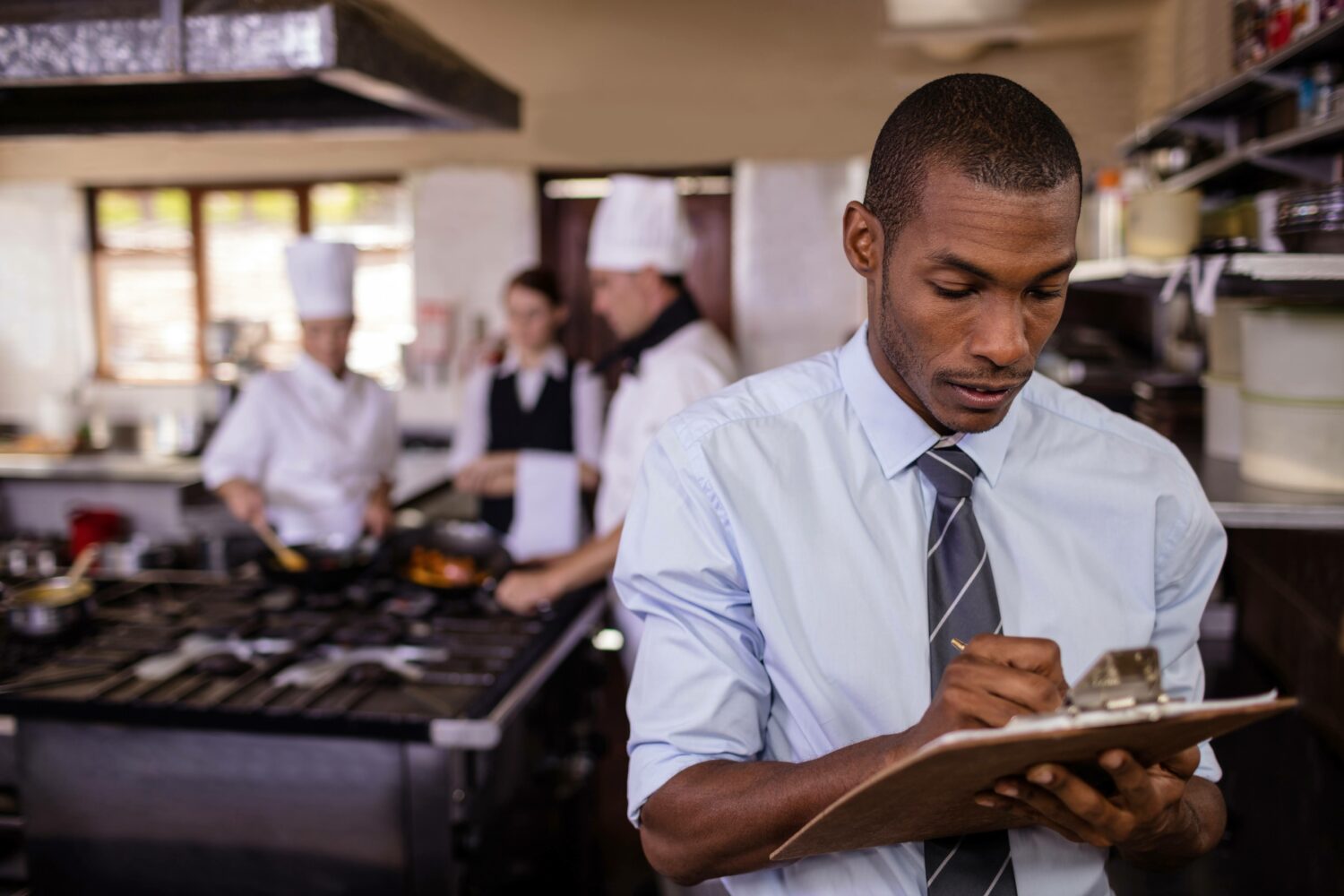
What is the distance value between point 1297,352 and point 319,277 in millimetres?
2685

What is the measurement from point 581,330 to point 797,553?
5305 mm

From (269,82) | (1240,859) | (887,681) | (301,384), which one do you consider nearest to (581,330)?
(301,384)

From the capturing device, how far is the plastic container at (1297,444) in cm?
168

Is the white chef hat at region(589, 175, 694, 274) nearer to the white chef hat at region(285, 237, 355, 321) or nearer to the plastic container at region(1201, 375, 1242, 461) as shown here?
the white chef hat at region(285, 237, 355, 321)

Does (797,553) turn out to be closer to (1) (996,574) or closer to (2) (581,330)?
(1) (996,574)

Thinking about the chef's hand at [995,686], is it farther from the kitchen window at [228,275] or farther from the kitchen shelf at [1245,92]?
the kitchen window at [228,275]

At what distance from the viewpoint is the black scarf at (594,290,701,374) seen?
280 centimetres

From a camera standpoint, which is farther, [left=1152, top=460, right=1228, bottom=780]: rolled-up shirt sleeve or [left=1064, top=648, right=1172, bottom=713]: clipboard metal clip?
[left=1152, top=460, right=1228, bottom=780]: rolled-up shirt sleeve

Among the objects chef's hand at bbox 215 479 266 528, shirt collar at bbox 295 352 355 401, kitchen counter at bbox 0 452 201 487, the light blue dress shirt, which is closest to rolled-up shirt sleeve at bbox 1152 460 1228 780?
the light blue dress shirt

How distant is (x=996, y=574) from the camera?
3.75ft

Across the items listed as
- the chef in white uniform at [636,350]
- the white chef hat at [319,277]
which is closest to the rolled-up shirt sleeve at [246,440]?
the white chef hat at [319,277]

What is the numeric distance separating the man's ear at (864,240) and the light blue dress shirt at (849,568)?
9 cm

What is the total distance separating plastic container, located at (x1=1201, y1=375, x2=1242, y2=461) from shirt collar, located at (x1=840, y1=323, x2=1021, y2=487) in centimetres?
111

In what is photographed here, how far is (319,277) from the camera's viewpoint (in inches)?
132
